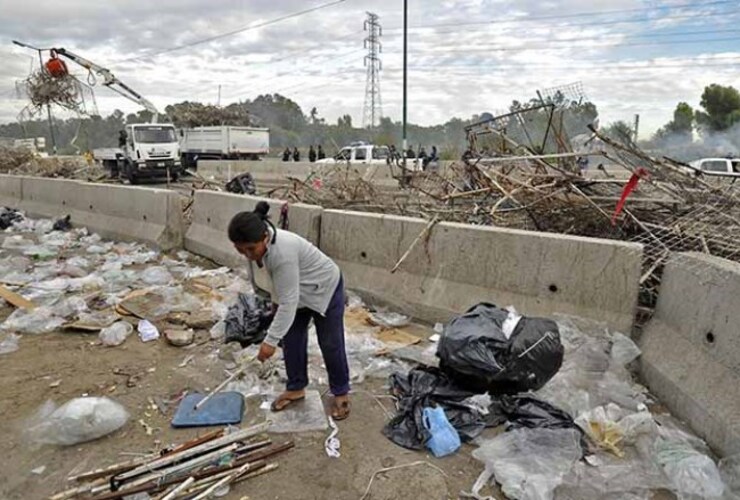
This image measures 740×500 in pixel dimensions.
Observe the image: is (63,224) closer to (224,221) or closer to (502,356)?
(224,221)

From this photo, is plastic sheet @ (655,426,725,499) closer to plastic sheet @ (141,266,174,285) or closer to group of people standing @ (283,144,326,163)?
plastic sheet @ (141,266,174,285)

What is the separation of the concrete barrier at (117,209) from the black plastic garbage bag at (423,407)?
5.46 m

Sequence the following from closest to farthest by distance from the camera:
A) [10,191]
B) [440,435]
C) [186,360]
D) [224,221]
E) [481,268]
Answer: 1. [440,435]
2. [186,360]
3. [481,268]
4. [224,221]
5. [10,191]

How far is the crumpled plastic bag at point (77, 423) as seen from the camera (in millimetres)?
3139

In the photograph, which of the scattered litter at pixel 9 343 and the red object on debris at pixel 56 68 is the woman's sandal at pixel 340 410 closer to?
the scattered litter at pixel 9 343

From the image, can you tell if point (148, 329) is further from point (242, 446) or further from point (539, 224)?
point (539, 224)

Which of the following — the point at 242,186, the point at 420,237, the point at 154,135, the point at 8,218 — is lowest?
the point at 8,218

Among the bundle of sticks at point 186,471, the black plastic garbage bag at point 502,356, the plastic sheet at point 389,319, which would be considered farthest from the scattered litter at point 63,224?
the black plastic garbage bag at point 502,356

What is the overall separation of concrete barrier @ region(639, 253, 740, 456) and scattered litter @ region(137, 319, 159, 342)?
394 cm

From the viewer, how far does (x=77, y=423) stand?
10.4 feet

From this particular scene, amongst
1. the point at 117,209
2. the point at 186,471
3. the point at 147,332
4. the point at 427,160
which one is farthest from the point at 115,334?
the point at 427,160

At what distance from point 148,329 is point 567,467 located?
3.68m

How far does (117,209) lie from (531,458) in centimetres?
825

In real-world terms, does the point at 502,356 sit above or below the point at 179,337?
above
